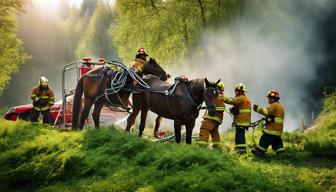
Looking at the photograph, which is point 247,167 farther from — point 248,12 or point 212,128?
point 248,12

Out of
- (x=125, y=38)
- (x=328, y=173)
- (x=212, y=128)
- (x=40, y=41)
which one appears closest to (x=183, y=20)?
(x=125, y=38)

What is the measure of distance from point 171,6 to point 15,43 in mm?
11300

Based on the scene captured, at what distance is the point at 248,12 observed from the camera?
26.7 m

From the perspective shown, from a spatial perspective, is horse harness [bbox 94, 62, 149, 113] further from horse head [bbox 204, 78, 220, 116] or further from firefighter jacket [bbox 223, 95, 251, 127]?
firefighter jacket [bbox 223, 95, 251, 127]

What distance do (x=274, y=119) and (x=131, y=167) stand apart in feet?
16.1

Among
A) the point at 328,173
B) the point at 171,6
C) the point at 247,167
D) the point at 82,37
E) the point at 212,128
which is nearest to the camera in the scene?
the point at 247,167

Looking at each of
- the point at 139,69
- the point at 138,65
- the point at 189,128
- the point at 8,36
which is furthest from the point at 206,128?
the point at 8,36

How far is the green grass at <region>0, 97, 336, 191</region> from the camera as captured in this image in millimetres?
7543

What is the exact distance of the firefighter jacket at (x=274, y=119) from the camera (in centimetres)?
1148

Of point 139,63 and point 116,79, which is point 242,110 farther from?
point 116,79

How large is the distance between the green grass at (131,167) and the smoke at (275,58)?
56.7 ft

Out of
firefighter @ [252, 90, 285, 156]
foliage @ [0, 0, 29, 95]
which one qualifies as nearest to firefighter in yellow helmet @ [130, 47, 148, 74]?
firefighter @ [252, 90, 285, 156]

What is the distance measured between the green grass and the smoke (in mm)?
17278

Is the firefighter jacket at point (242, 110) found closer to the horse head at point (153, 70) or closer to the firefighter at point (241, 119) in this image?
the firefighter at point (241, 119)
